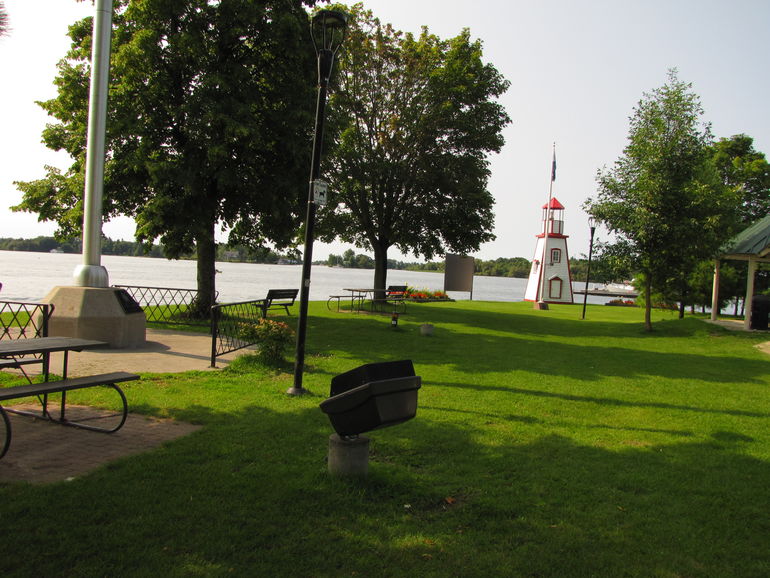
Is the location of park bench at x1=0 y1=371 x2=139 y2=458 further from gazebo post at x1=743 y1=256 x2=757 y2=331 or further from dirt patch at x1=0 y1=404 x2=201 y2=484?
gazebo post at x1=743 y1=256 x2=757 y2=331

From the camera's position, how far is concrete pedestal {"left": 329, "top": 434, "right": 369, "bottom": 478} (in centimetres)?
457

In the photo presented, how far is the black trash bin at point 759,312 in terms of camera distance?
19828 mm

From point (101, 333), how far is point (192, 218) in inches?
196

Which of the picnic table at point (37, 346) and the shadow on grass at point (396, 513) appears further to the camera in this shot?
the picnic table at point (37, 346)

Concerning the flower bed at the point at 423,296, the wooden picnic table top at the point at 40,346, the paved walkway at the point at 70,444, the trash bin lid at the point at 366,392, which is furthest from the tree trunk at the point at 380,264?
the trash bin lid at the point at 366,392

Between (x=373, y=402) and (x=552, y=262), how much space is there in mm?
49320

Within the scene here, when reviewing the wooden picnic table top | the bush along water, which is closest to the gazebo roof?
the bush along water

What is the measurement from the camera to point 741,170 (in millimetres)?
35750

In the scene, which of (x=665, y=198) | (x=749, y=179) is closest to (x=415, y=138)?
(x=665, y=198)

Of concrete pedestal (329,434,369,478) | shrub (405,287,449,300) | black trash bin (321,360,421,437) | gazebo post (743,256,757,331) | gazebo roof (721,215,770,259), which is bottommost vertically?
concrete pedestal (329,434,369,478)

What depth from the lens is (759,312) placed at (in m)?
19.9

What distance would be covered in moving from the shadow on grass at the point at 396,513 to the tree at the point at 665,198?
15.0 meters

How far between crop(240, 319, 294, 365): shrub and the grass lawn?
3.38ft

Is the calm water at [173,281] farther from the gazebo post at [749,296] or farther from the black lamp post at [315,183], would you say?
the gazebo post at [749,296]
